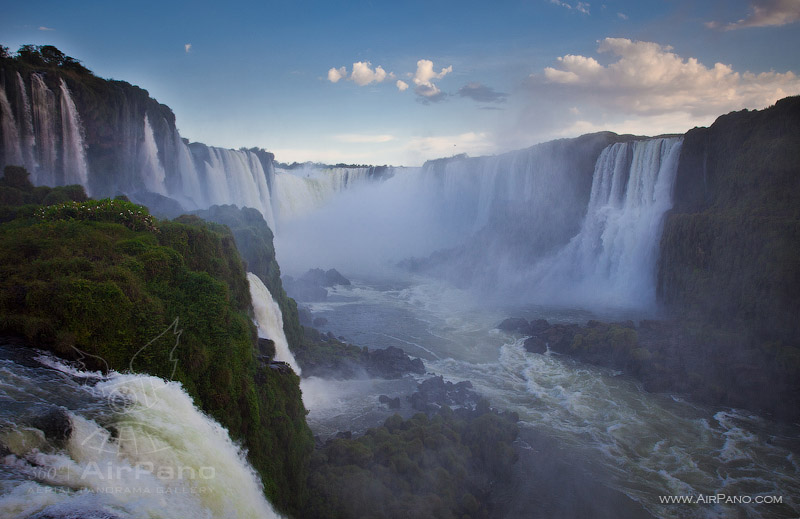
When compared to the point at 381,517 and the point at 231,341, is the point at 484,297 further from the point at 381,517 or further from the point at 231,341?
the point at 231,341

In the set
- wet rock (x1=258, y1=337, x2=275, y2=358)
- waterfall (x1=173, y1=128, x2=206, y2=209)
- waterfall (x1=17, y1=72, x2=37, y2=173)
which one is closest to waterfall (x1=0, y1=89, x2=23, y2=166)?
waterfall (x1=17, y1=72, x2=37, y2=173)

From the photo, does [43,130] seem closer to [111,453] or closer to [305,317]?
[305,317]

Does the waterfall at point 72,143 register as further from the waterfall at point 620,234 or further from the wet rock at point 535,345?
the waterfall at point 620,234

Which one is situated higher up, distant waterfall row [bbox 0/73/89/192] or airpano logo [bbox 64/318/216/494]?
distant waterfall row [bbox 0/73/89/192]

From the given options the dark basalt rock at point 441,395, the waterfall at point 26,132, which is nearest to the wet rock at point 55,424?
the dark basalt rock at point 441,395

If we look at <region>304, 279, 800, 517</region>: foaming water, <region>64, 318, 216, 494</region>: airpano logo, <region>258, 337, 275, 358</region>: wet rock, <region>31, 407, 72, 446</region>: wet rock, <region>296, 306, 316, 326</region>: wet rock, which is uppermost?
<region>31, 407, 72, 446</region>: wet rock

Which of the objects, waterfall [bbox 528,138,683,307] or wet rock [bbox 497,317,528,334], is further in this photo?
waterfall [bbox 528,138,683,307]

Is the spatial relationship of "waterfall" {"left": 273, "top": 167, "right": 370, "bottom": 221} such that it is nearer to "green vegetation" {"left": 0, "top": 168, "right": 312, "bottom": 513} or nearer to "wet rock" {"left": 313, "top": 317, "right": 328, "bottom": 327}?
"wet rock" {"left": 313, "top": 317, "right": 328, "bottom": 327}
